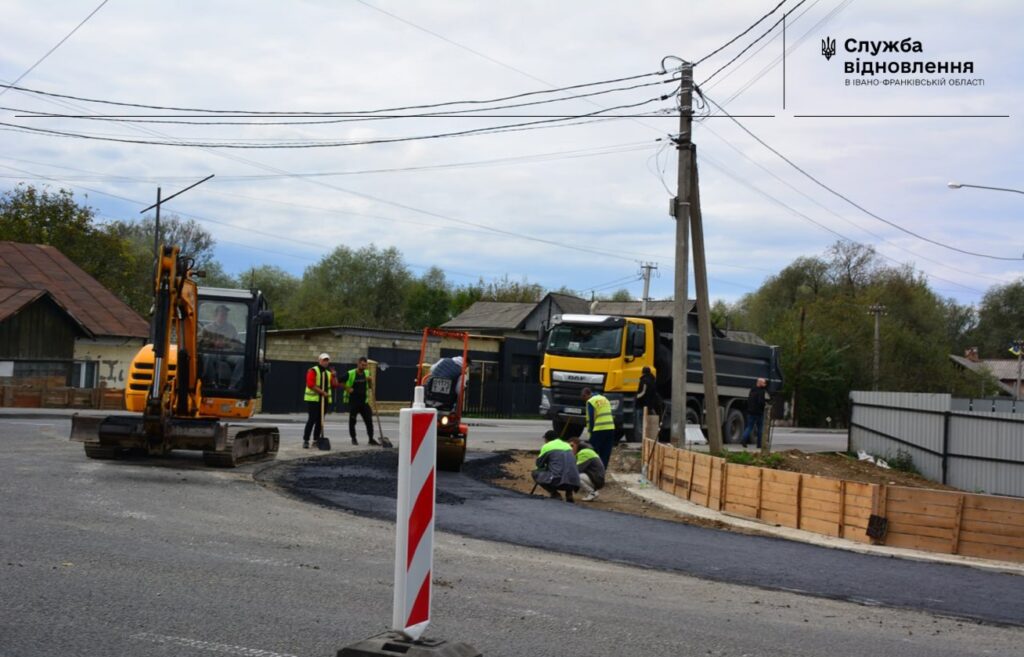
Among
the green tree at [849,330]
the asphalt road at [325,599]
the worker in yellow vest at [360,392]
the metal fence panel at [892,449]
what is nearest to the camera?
the asphalt road at [325,599]

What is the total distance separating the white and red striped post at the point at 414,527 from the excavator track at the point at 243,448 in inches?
431

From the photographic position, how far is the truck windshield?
24.8 meters

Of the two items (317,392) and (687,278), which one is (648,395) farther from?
(317,392)

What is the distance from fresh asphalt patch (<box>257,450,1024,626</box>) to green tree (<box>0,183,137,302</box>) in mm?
47547

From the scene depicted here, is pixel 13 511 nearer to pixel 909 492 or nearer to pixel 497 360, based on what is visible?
Answer: pixel 909 492

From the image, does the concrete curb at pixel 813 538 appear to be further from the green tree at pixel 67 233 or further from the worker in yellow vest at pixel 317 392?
the green tree at pixel 67 233

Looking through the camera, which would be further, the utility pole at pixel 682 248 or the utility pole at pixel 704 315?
the utility pole at pixel 682 248

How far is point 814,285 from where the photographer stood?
88000 millimetres

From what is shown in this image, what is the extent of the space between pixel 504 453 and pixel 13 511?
13.7 metres

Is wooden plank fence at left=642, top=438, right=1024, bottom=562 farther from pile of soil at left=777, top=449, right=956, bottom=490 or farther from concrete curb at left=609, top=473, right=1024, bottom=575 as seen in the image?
pile of soil at left=777, top=449, right=956, bottom=490

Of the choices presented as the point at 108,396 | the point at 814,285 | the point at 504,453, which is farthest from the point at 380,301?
the point at 504,453

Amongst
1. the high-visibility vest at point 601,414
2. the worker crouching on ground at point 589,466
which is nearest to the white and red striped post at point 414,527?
the worker crouching on ground at point 589,466

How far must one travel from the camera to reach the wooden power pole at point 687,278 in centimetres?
2111

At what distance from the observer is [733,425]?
29266mm
